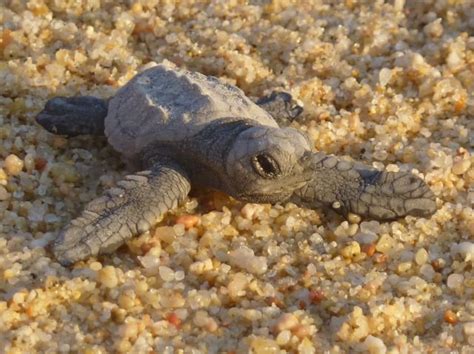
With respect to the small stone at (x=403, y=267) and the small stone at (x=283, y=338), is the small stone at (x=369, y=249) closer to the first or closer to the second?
the small stone at (x=403, y=267)

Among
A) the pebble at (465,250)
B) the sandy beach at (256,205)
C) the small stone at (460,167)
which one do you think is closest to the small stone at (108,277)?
the sandy beach at (256,205)

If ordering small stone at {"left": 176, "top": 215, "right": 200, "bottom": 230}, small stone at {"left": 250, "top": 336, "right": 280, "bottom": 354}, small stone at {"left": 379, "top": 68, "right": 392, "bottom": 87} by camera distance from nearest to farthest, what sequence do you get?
small stone at {"left": 250, "top": 336, "right": 280, "bottom": 354} < small stone at {"left": 176, "top": 215, "right": 200, "bottom": 230} < small stone at {"left": 379, "top": 68, "right": 392, "bottom": 87}

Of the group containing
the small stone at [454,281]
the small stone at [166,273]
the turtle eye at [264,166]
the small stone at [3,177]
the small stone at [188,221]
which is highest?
the turtle eye at [264,166]

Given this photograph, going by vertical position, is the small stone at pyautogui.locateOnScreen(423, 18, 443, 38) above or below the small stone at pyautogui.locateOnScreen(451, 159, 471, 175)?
above

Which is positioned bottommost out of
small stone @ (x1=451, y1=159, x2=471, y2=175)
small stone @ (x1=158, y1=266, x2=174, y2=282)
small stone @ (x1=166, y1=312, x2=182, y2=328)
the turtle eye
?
small stone @ (x1=158, y1=266, x2=174, y2=282)

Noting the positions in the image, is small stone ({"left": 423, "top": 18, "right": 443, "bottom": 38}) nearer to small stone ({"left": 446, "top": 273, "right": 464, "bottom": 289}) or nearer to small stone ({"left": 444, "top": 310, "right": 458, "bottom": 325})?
small stone ({"left": 446, "top": 273, "right": 464, "bottom": 289})

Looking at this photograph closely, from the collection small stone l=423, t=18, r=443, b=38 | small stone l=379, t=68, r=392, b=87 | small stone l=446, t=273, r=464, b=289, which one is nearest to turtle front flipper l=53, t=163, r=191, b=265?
small stone l=446, t=273, r=464, b=289

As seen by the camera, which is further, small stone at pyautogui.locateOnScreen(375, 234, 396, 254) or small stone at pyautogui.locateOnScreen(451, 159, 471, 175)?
small stone at pyautogui.locateOnScreen(451, 159, 471, 175)
